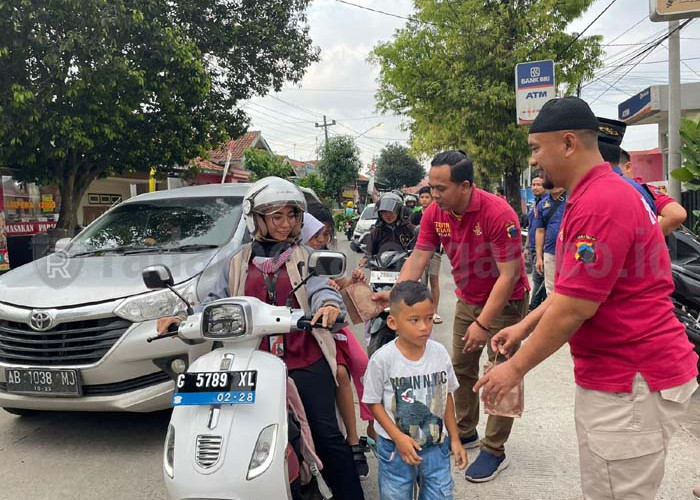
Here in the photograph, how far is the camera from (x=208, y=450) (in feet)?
6.63

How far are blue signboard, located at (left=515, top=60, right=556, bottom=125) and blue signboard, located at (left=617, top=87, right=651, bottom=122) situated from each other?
8117 millimetres

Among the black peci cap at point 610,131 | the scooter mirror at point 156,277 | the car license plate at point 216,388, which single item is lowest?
the car license plate at point 216,388

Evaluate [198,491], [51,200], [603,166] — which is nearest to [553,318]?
[603,166]

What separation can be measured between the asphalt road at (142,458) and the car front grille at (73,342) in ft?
2.09

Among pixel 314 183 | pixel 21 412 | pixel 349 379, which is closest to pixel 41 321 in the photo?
pixel 21 412

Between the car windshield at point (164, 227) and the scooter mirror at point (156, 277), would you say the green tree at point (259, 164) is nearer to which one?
the car windshield at point (164, 227)

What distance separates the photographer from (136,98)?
982 centimetres

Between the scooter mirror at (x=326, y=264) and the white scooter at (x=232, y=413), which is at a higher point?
the scooter mirror at (x=326, y=264)

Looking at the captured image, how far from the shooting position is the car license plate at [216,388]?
2.04m

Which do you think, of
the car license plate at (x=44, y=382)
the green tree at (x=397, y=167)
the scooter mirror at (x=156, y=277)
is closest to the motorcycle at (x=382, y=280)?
the scooter mirror at (x=156, y=277)

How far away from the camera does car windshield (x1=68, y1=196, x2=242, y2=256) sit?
4.46m

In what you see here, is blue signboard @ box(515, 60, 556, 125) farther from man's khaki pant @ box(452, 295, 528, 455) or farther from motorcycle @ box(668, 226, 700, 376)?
man's khaki pant @ box(452, 295, 528, 455)

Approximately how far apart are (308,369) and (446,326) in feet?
15.9

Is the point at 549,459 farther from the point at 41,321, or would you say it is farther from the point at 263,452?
the point at 41,321
